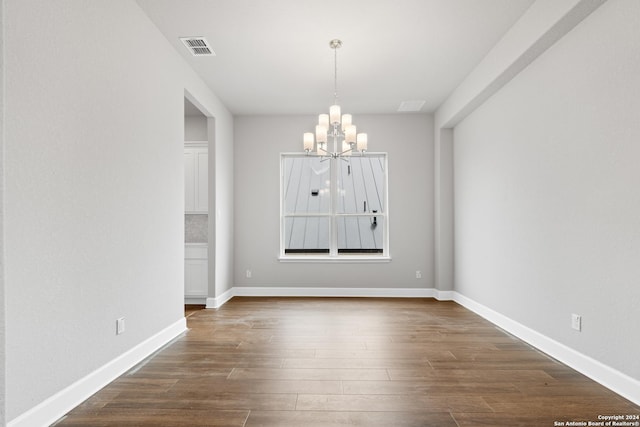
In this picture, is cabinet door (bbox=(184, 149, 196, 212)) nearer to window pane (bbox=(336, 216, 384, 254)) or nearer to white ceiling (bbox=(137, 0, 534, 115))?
white ceiling (bbox=(137, 0, 534, 115))

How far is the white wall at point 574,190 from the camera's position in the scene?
2.45 metres

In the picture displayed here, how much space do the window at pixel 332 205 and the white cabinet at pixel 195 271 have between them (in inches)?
53.9

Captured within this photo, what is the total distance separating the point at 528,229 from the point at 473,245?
1482 mm

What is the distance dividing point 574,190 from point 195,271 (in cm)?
456

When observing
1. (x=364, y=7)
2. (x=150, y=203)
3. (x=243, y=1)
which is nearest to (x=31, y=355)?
(x=150, y=203)

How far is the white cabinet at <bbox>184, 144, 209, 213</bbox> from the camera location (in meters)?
5.76

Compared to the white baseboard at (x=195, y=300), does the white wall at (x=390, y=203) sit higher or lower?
higher

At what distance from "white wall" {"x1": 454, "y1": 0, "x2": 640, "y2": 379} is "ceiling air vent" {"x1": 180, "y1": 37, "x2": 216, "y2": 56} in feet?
9.95

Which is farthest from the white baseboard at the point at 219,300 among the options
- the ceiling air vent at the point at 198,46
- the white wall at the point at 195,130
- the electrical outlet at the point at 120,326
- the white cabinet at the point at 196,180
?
the ceiling air vent at the point at 198,46

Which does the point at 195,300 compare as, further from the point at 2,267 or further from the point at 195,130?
the point at 2,267

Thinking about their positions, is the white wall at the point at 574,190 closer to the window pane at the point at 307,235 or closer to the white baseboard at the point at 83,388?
the window pane at the point at 307,235

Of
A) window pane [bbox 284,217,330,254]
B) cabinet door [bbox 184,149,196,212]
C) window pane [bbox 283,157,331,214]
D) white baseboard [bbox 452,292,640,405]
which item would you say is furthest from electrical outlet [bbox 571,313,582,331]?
cabinet door [bbox 184,149,196,212]

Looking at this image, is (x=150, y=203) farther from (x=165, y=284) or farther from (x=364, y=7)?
(x=364, y=7)

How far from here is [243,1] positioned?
3156 millimetres
